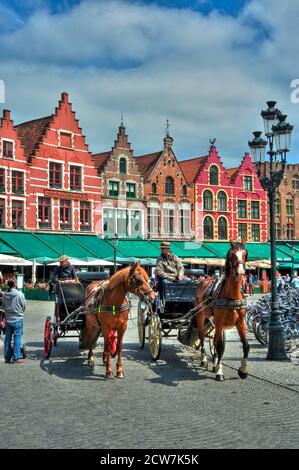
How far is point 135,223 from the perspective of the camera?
39281mm

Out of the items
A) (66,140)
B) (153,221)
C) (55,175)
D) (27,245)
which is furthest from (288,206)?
(27,245)

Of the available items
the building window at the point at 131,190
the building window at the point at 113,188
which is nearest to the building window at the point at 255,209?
the building window at the point at 131,190

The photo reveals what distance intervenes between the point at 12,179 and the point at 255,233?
70.9ft

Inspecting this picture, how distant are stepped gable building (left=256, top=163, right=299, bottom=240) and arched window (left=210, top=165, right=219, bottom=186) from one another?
667 cm

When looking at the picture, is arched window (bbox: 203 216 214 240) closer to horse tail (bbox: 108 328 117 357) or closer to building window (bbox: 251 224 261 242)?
building window (bbox: 251 224 261 242)

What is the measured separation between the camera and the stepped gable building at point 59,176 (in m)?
34.5

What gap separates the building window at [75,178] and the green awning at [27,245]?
5151mm

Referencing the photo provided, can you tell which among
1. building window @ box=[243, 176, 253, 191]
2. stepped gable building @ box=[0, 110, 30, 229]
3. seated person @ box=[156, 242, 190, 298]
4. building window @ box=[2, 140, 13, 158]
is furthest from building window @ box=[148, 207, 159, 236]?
seated person @ box=[156, 242, 190, 298]

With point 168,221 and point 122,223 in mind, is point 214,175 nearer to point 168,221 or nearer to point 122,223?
point 168,221

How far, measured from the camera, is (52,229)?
34.7 meters

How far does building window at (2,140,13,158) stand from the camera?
33.4 metres

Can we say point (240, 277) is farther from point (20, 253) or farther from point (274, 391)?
point (20, 253)

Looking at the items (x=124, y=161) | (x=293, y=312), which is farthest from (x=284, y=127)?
(x=124, y=161)
